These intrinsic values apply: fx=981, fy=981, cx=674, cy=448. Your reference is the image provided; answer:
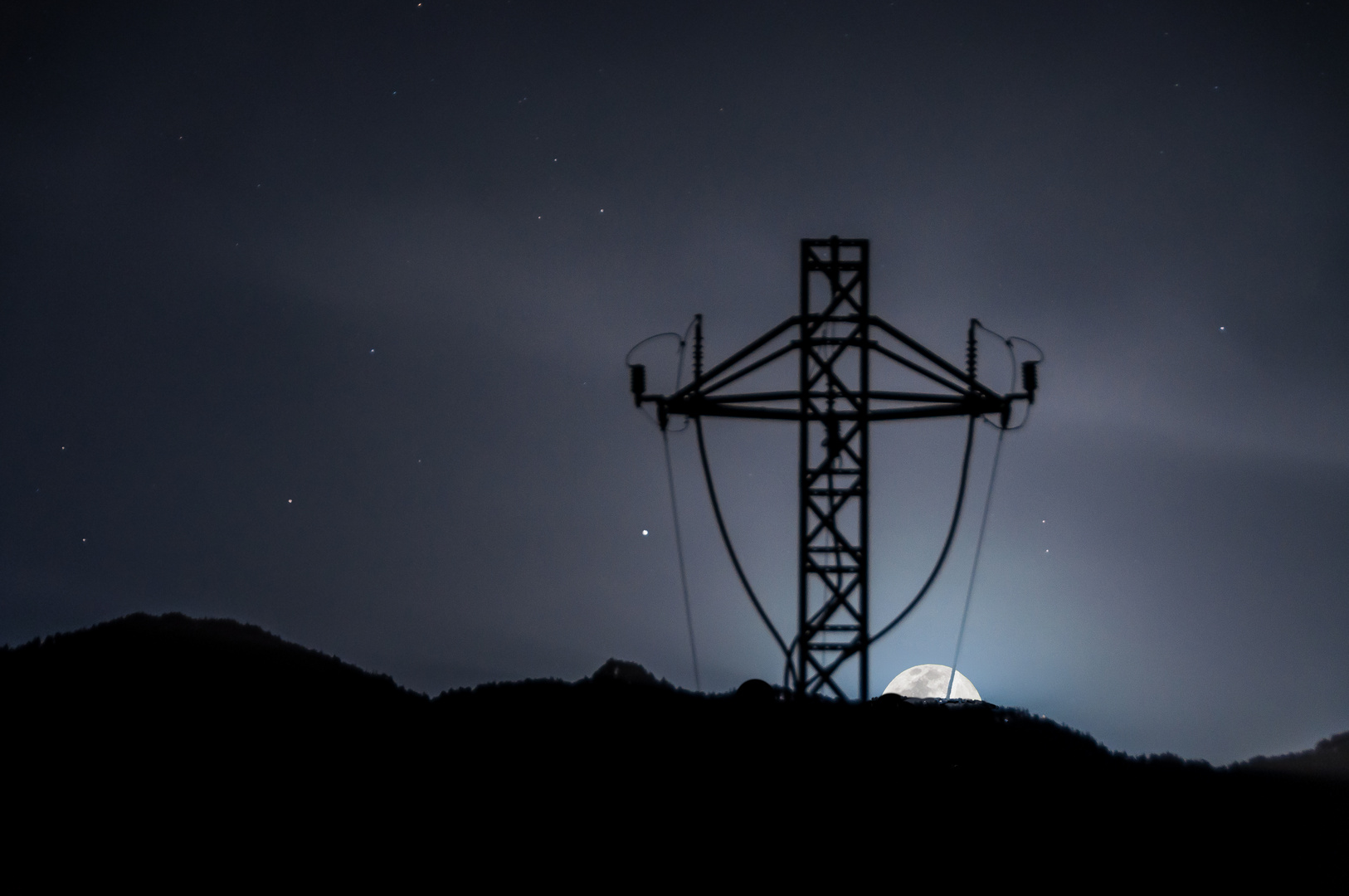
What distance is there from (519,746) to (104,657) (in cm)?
1725

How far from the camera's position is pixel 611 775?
11070 mm

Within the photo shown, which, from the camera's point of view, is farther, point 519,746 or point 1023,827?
point 519,746

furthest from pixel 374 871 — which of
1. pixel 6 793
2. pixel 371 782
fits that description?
pixel 6 793

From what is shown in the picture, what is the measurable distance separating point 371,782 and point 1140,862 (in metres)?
8.38

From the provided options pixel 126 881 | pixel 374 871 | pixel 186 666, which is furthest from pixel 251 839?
pixel 186 666

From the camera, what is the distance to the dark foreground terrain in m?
10.0

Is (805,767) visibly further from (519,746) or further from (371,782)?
(371,782)

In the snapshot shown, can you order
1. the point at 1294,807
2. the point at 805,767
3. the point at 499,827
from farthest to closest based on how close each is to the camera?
the point at 1294,807 → the point at 805,767 → the point at 499,827

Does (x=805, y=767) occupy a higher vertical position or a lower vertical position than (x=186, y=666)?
lower

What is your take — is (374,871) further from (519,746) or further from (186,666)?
(186,666)

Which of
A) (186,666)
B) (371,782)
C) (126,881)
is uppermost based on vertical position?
(186,666)

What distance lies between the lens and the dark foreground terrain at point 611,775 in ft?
32.9

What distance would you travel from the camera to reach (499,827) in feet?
32.3

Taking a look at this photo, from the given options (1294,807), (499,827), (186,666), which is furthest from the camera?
(186,666)
